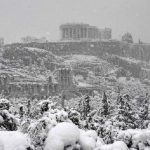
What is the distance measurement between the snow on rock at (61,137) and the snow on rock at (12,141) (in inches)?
34.2

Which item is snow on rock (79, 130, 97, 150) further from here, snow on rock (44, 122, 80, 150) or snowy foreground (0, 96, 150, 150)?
→ snow on rock (44, 122, 80, 150)

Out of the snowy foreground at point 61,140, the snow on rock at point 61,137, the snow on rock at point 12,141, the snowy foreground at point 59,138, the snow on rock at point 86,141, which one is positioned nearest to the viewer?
the snow on rock at point 12,141

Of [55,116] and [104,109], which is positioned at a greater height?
[55,116]

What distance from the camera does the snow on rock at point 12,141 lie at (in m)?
16.6

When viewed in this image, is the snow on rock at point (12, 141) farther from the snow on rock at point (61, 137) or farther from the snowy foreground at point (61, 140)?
the snow on rock at point (61, 137)

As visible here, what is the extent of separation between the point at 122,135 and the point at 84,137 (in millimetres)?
5930

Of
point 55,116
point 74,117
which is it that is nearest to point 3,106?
point 74,117

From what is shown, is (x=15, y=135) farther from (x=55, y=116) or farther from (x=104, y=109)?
(x=104, y=109)

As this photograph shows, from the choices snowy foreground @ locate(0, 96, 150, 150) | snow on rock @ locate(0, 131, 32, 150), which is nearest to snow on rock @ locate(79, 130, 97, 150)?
snowy foreground @ locate(0, 96, 150, 150)

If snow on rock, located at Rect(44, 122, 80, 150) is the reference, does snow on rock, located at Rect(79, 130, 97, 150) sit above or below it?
below

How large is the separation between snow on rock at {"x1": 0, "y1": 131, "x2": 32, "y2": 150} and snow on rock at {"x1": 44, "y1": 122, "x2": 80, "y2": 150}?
87cm

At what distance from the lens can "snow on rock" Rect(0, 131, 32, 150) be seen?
16.6 m

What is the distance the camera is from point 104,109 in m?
99.1

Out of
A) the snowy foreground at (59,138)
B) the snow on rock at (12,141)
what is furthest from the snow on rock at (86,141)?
the snow on rock at (12,141)
